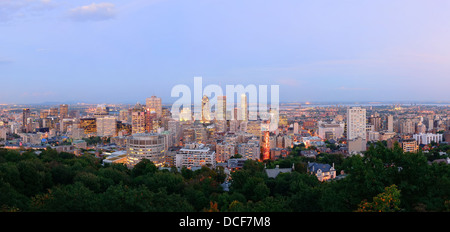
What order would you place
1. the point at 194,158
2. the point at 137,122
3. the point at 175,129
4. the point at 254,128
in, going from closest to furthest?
the point at 194,158 → the point at 175,129 → the point at 254,128 → the point at 137,122

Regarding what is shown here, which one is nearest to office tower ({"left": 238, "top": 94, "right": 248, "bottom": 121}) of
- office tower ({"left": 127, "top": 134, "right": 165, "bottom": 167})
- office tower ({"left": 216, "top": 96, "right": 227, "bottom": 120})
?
office tower ({"left": 216, "top": 96, "right": 227, "bottom": 120})

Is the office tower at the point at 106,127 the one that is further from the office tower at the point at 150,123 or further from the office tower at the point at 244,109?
the office tower at the point at 244,109

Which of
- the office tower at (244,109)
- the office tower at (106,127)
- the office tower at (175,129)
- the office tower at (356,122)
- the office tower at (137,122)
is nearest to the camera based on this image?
the office tower at (356,122)

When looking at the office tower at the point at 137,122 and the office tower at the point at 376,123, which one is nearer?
the office tower at the point at 376,123

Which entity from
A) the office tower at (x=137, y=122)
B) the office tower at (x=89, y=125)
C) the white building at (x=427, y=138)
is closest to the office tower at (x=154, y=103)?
the office tower at (x=89, y=125)

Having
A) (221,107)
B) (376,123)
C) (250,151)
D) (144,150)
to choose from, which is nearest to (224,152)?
(250,151)

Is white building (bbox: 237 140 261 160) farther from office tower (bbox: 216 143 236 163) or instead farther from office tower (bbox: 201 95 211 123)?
office tower (bbox: 201 95 211 123)

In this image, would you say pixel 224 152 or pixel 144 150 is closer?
pixel 144 150

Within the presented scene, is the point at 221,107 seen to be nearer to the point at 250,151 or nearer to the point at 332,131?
the point at 332,131

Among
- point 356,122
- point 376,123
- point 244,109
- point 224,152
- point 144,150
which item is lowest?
point 224,152

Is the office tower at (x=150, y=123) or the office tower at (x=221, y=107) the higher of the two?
the office tower at (x=221, y=107)

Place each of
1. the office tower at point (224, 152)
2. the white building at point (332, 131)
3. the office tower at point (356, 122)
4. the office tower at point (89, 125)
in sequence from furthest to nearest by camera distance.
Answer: the office tower at point (89, 125) → the white building at point (332, 131) → the office tower at point (356, 122) → the office tower at point (224, 152)
